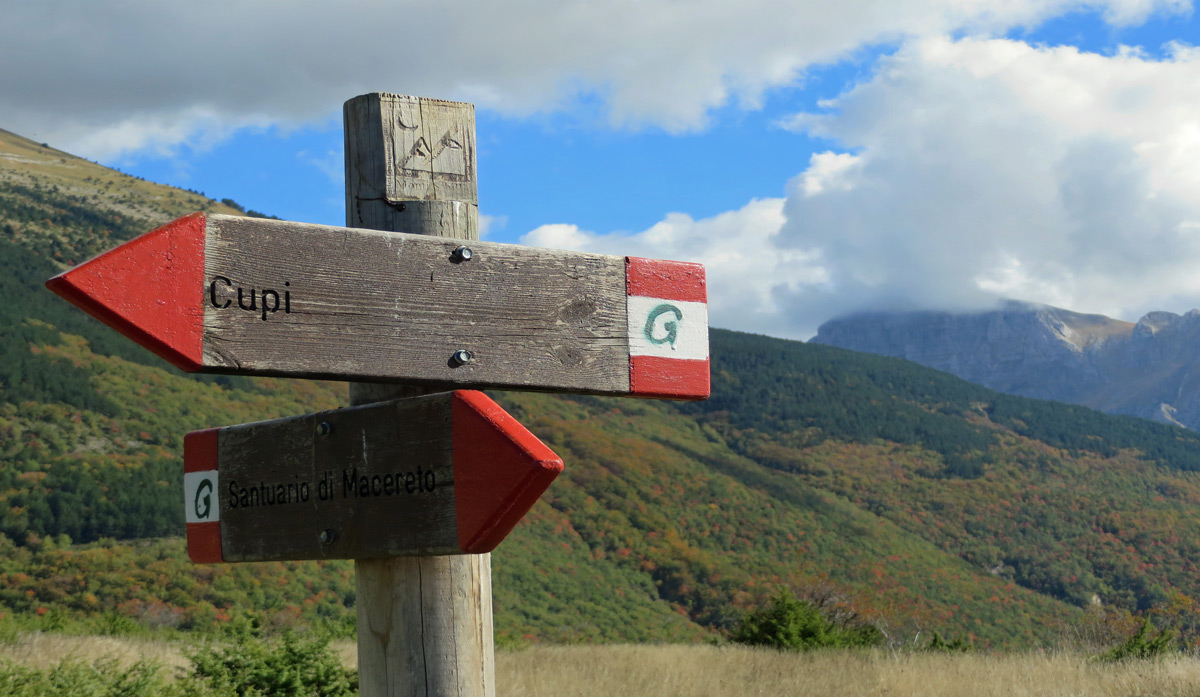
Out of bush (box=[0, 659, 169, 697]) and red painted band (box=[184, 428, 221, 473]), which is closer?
red painted band (box=[184, 428, 221, 473])

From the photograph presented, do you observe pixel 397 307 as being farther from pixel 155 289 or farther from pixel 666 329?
pixel 666 329

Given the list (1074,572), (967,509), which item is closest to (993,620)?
(1074,572)

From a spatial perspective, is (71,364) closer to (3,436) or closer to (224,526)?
(3,436)

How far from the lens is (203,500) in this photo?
203cm

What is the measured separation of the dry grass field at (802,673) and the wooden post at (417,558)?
557 centimetres

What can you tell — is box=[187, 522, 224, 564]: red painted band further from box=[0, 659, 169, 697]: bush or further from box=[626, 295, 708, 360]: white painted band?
box=[0, 659, 169, 697]: bush

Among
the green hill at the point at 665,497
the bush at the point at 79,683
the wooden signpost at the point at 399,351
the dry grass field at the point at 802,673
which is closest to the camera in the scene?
the wooden signpost at the point at 399,351

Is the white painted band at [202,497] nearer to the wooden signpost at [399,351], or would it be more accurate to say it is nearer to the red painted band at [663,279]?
the wooden signpost at [399,351]

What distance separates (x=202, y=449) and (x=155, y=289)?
2.47 ft

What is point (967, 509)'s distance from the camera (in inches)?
1890

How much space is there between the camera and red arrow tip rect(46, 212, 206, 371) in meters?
1.30

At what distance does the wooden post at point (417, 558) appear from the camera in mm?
1726

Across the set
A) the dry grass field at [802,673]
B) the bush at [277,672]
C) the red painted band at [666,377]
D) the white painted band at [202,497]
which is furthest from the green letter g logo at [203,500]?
the dry grass field at [802,673]

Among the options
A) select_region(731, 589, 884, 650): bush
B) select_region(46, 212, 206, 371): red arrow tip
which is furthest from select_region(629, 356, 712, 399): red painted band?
select_region(731, 589, 884, 650): bush
